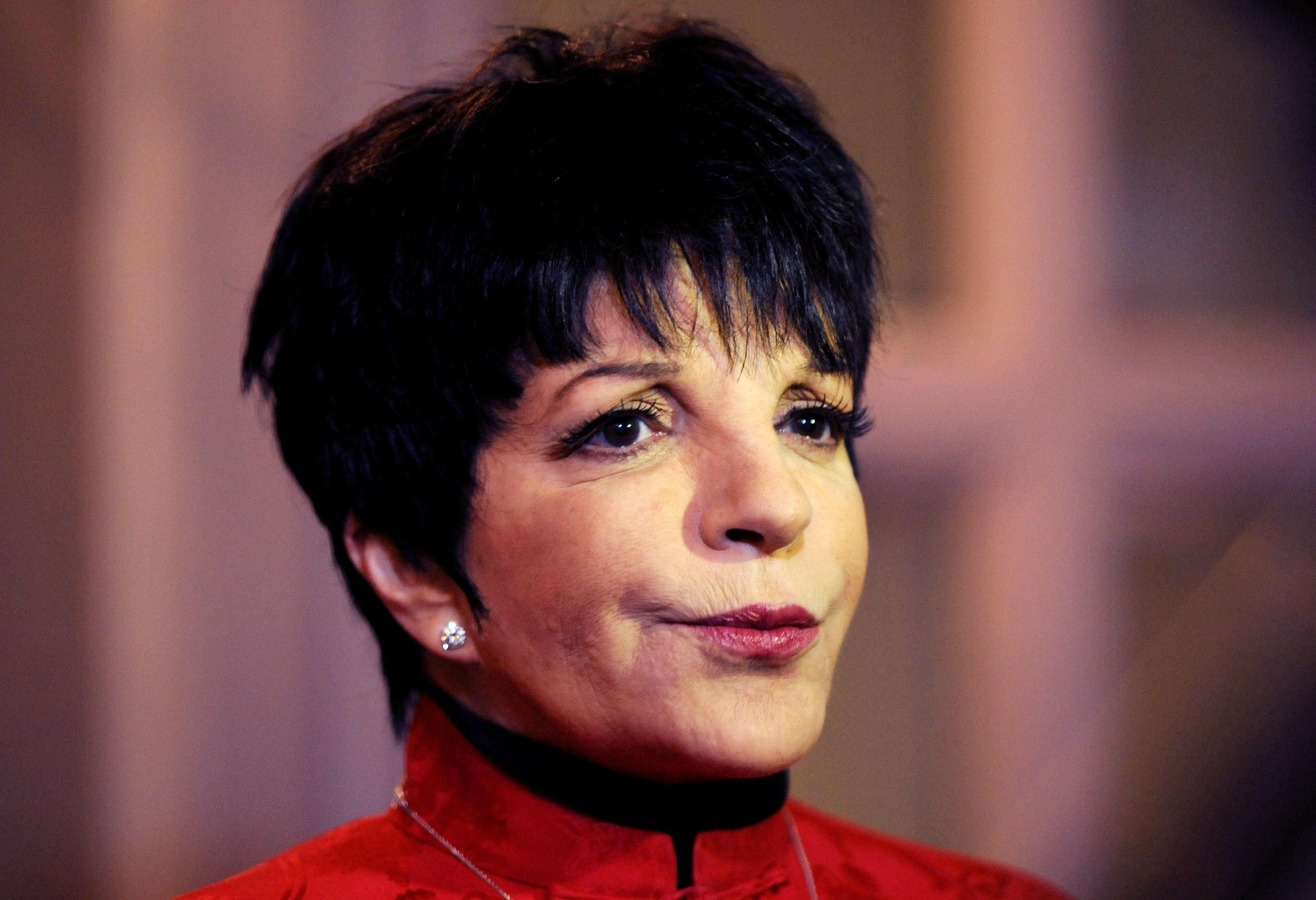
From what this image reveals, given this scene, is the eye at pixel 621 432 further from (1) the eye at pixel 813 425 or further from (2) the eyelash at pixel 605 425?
(1) the eye at pixel 813 425

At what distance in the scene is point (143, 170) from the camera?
1774mm

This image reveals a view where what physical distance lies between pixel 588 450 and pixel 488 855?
0.35 meters

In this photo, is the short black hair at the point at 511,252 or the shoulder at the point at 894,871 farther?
the shoulder at the point at 894,871

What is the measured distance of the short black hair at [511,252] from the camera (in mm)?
897

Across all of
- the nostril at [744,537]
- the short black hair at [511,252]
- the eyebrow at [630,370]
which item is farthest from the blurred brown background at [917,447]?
the nostril at [744,537]

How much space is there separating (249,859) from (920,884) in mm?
1133

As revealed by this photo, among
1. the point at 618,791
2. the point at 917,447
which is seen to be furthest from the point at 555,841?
the point at 917,447

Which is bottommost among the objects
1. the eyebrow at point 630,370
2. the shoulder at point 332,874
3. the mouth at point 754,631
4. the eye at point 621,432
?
the shoulder at point 332,874

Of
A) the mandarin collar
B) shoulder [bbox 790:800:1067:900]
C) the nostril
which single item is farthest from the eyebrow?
shoulder [bbox 790:800:1067:900]

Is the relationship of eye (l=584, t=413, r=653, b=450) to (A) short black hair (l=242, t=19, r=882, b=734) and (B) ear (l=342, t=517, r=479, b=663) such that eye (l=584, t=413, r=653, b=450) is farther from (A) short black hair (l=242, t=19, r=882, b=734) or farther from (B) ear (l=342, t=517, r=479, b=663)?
(B) ear (l=342, t=517, r=479, b=663)

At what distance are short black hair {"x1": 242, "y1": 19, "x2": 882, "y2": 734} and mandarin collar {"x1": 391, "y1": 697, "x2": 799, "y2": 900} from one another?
0.30 ft

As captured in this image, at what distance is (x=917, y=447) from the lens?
2.26 metres

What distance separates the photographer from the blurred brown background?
1662 millimetres

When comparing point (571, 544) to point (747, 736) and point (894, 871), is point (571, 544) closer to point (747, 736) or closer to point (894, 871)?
point (747, 736)
